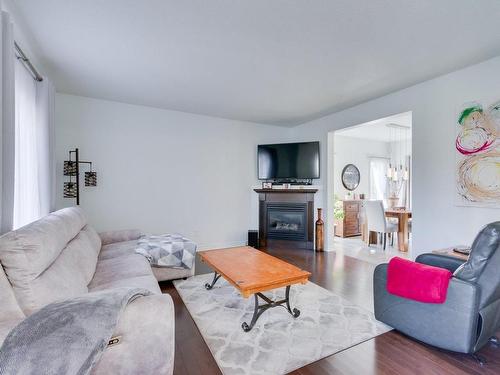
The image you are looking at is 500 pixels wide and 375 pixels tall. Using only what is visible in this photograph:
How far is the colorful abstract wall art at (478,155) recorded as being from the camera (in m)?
2.48

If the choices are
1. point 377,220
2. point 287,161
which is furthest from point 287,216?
point 377,220

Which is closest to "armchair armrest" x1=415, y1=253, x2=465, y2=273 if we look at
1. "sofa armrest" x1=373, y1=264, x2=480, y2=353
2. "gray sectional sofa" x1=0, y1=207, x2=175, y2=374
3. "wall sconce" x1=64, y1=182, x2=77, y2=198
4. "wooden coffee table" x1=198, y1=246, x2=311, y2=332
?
"sofa armrest" x1=373, y1=264, x2=480, y2=353

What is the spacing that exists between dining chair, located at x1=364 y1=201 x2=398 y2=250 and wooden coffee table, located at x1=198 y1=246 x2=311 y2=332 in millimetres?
2932

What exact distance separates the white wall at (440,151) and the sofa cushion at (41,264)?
3.57 metres

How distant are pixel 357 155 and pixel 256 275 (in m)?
5.65

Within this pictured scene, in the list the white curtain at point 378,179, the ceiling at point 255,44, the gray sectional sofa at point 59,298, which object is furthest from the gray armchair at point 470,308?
the white curtain at point 378,179

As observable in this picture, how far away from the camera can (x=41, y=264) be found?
4.39 feet

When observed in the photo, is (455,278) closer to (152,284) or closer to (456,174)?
(456,174)

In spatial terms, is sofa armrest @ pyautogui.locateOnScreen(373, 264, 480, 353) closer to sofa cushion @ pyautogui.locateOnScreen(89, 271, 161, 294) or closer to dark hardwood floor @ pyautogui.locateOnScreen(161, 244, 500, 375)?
dark hardwood floor @ pyautogui.locateOnScreen(161, 244, 500, 375)

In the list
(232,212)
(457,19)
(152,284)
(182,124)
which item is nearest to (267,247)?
(232,212)

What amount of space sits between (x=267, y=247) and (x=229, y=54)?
140 inches

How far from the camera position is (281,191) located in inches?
192

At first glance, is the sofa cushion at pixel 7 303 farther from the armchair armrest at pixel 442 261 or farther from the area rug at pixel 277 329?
the armchair armrest at pixel 442 261

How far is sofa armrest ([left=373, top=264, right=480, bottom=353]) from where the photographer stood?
1.66 m
